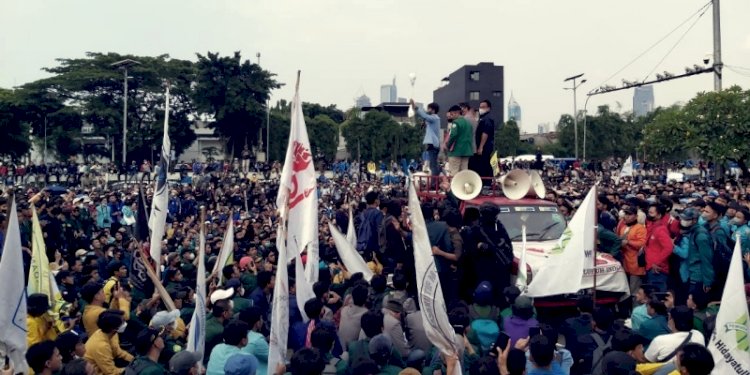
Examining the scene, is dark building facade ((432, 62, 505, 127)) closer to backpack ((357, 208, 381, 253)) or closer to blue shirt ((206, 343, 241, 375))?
backpack ((357, 208, 381, 253))

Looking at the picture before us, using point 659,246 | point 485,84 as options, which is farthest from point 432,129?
point 485,84

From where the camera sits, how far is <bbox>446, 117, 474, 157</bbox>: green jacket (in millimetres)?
13641

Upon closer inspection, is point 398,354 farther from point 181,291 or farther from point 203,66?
point 203,66

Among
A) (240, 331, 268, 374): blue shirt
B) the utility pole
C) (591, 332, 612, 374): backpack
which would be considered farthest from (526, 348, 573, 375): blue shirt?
the utility pole

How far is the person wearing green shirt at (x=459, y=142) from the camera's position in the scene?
1362 centimetres

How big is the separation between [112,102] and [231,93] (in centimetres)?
872

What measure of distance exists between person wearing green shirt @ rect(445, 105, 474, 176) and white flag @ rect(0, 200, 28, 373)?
835 cm

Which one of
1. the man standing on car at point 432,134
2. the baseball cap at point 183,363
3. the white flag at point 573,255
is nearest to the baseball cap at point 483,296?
the white flag at point 573,255

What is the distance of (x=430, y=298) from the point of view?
20.6ft

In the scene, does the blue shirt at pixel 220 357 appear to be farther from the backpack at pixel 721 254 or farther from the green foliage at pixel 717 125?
the green foliage at pixel 717 125

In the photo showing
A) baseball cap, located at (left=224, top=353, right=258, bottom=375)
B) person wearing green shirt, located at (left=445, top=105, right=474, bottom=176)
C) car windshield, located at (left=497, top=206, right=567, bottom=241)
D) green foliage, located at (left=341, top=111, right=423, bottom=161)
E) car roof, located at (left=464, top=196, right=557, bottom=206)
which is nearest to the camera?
baseball cap, located at (left=224, top=353, right=258, bottom=375)

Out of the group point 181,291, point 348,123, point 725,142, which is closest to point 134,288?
point 181,291

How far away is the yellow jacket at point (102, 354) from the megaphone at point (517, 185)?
6.91m

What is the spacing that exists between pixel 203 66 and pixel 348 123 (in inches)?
497
